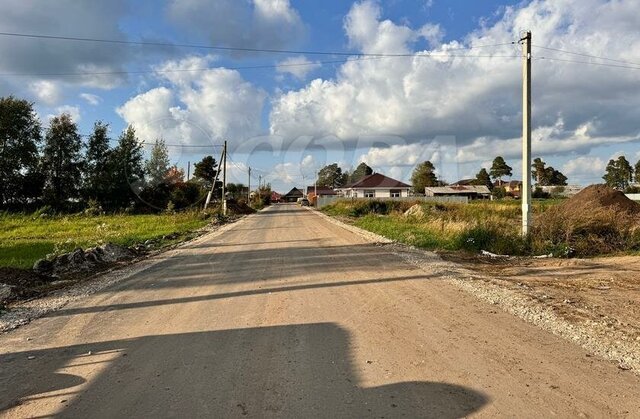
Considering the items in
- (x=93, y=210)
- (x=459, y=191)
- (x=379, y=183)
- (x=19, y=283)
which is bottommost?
(x=19, y=283)

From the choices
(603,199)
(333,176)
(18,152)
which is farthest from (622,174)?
(18,152)

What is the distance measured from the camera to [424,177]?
110m

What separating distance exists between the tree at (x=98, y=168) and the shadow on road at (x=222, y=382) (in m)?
54.6

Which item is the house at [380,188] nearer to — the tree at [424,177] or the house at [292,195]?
the tree at [424,177]

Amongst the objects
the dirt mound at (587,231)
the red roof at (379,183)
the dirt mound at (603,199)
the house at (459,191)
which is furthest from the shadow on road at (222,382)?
the house at (459,191)

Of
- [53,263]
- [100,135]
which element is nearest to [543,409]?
[53,263]

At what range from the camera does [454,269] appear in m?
10.8

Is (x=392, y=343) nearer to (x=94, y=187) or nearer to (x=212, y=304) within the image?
(x=212, y=304)

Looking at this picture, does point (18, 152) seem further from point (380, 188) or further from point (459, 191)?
point (459, 191)

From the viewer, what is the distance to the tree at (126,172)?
5716cm

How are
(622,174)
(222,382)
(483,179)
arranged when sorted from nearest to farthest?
(222,382) → (622,174) → (483,179)

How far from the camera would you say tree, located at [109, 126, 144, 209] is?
57156mm

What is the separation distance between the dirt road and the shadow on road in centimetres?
2

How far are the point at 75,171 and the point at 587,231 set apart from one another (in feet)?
183
